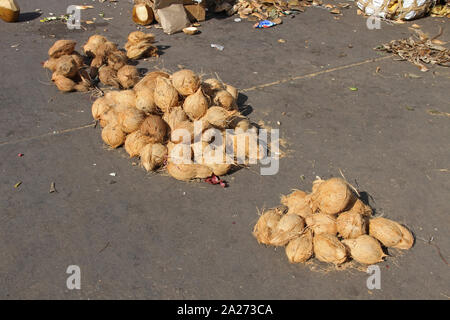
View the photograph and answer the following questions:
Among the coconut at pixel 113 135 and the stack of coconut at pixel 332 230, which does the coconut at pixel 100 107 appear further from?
the stack of coconut at pixel 332 230

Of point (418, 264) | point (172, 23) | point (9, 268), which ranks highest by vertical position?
point (172, 23)

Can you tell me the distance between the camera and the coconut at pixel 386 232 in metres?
3.74

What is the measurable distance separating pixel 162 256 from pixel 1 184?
83.4 inches

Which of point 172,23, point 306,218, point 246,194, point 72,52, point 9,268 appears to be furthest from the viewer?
point 172,23

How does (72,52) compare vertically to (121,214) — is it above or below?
above

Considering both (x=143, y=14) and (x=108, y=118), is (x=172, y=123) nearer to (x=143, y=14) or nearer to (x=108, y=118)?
(x=108, y=118)

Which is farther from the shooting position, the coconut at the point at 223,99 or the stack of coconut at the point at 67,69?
the stack of coconut at the point at 67,69

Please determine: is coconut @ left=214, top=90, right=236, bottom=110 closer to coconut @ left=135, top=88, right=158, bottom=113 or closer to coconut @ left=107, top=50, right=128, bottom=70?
coconut @ left=135, top=88, right=158, bottom=113

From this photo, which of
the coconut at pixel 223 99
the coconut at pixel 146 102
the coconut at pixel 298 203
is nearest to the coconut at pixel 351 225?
the coconut at pixel 298 203

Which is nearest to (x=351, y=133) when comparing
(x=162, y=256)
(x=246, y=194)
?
(x=246, y=194)

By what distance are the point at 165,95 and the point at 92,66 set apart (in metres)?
2.32

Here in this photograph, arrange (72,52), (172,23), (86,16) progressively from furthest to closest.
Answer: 1. (86,16)
2. (172,23)
3. (72,52)

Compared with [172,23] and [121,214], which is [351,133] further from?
[172,23]

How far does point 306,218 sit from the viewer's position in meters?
3.85
